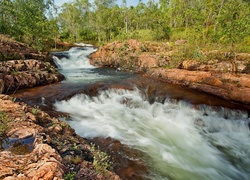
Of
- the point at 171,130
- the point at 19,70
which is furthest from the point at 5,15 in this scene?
the point at 171,130

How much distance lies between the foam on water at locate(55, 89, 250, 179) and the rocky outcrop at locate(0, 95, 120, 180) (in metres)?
2.02

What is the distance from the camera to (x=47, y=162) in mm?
2693

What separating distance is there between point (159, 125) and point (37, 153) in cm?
606

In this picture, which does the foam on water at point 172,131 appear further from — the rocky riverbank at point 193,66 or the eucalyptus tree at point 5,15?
the eucalyptus tree at point 5,15

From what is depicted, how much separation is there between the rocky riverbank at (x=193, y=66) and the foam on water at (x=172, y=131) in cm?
217

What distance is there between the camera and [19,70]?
11.0 m

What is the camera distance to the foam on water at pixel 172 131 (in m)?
5.43

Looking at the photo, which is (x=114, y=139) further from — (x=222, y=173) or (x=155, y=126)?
(x=222, y=173)

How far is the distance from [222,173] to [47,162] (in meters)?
5.14

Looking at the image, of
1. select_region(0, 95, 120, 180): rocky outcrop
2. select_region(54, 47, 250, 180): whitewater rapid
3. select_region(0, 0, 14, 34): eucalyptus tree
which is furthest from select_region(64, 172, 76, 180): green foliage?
select_region(0, 0, 14, 34): eucalyptus tree

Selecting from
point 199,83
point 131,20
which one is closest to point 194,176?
point 199,83

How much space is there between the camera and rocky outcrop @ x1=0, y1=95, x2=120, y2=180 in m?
2.55

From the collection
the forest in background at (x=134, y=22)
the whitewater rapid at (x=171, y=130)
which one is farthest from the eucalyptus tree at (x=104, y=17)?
the whitewater rapid at (x=171, y=130)

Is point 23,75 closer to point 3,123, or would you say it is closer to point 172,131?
point 3,123
